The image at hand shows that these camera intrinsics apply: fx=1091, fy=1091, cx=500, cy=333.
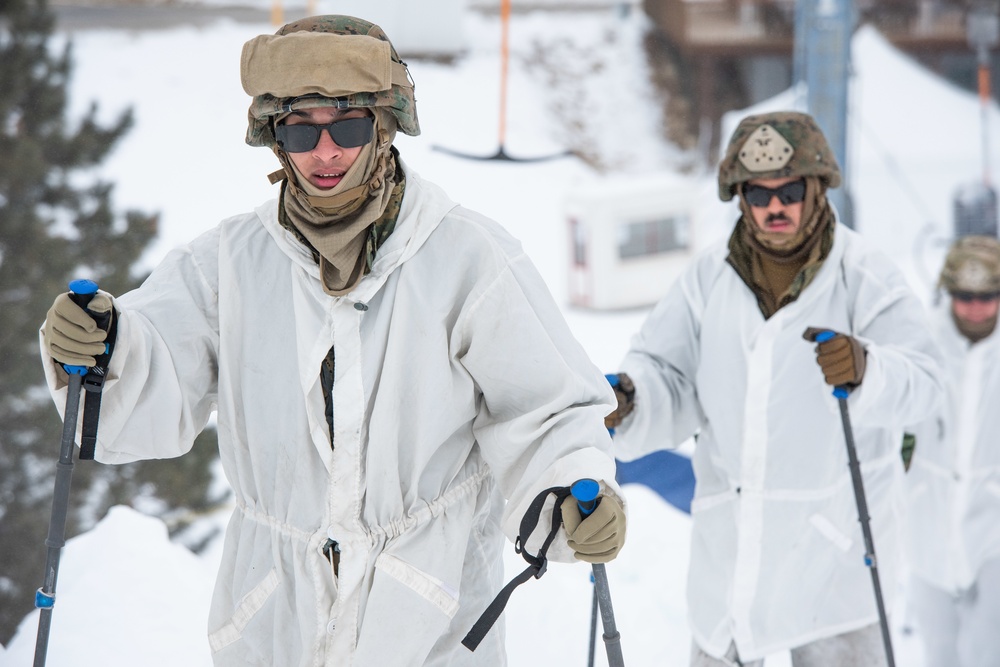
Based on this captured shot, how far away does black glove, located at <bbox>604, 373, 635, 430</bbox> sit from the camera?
2.60 meters

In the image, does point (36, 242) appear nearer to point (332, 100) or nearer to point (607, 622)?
point (332, 100)

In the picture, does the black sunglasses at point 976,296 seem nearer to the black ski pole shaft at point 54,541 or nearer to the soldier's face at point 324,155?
the soldier's face at point 324,155

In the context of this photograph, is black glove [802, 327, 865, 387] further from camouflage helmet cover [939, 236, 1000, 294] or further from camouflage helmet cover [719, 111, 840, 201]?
camouflage helmet cover [939, 236, 1000, 294]

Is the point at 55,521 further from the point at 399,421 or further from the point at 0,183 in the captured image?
the point at 0,183

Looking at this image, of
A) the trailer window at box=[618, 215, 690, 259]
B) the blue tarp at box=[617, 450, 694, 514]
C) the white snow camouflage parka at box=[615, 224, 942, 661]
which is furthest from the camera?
the trailer window at box=[618, 215, 690, 259]

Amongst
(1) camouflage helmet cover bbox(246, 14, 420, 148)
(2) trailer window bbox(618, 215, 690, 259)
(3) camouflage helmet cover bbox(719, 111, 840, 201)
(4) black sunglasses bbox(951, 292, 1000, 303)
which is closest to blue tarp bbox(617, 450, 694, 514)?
(3) camouflage helmet cover bbox(719, 111, 840, 201)

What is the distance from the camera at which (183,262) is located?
190cm

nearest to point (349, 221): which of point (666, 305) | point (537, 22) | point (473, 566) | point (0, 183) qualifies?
point (473, 566)

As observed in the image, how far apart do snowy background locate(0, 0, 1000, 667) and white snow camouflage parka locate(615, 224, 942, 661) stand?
1.10 meters

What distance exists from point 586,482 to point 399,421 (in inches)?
13.3

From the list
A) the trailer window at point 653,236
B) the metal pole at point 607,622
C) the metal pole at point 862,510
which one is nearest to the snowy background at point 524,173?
the trailer window at point 653,236

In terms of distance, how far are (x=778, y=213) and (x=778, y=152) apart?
0.15 m

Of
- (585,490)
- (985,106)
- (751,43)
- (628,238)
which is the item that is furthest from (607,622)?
(985,106)

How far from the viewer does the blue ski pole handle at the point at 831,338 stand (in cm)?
242
